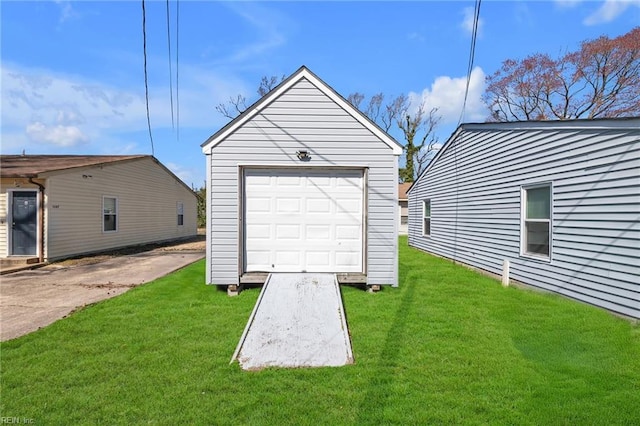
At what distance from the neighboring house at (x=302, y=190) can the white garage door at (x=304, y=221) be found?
0.07 feet

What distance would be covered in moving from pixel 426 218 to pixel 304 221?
8.92m

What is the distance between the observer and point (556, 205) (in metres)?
7.11

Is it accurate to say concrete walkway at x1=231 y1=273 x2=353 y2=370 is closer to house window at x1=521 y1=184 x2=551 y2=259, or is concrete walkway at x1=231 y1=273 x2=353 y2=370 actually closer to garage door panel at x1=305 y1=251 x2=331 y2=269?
garage door panel at x1=305 y1=251 x2=331 y2=269

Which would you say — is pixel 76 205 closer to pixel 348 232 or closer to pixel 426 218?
pixel 348 232

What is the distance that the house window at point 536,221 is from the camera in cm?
753

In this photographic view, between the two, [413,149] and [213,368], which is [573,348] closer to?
[213,368]

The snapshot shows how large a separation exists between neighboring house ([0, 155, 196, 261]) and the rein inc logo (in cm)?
1052

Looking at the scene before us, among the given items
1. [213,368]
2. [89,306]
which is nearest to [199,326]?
[213,368]

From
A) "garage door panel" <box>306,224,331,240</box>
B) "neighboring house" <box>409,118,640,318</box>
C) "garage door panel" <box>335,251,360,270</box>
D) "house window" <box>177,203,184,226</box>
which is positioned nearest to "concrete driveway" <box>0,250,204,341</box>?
"garage door panel" <box>306,224,331,240</box>

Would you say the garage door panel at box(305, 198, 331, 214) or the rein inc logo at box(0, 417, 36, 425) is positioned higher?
the garage door panel at box(305, 198, 331, 214)

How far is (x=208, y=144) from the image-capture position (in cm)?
727

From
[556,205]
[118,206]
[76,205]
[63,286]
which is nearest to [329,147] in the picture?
[556,205]

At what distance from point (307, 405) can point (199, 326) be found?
265 cm

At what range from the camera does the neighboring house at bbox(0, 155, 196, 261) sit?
11.8 meters
